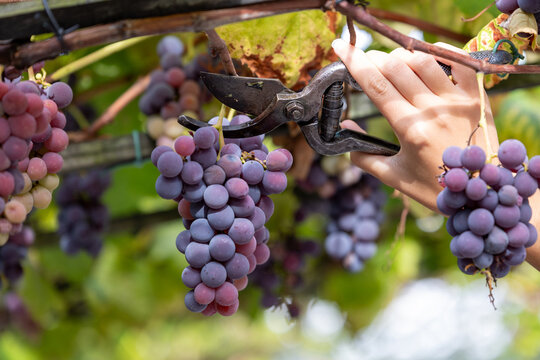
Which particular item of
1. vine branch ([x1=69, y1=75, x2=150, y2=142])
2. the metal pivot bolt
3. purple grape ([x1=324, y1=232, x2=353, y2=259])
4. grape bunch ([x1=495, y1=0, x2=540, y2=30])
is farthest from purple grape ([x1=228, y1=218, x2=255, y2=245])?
purple grape ([x1=324, y1=232, x2=353, y2=259])

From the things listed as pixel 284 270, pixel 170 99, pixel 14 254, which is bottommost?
pixel 284 270

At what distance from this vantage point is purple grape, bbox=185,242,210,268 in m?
0.48

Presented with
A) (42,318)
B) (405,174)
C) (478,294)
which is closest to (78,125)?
(42,318)

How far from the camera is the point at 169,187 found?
19.0 inches

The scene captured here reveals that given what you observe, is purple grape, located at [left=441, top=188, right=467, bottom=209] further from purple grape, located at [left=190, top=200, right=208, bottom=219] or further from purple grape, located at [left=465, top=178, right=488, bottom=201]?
purple grape, located at [left=190, top=200, right=208, bottom=219]

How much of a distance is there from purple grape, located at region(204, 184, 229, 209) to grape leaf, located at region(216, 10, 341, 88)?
0.75 feet

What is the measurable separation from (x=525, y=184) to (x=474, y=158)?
46 millimetres

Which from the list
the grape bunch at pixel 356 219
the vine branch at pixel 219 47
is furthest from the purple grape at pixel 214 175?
the grape bunch at pixel 356 219

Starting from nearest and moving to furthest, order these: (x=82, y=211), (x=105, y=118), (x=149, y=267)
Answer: (x=105, y=118), (x=82, y=211), (x=149, y=267)

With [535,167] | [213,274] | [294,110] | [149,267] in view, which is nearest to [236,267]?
[213,274]

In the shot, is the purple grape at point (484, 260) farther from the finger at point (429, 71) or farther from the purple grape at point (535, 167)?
the finger at point (429, 71)

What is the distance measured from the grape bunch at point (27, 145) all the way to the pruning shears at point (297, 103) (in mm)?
116

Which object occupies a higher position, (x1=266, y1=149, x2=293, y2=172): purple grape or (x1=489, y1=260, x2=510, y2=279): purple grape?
(x1=266, y1=149, x2=293, y2=172): purple grape

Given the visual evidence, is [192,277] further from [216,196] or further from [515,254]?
[515,254]
